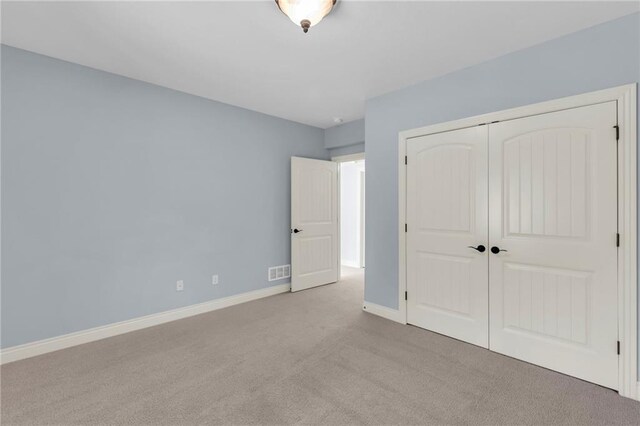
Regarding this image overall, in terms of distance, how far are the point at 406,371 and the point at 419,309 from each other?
37.7 inches

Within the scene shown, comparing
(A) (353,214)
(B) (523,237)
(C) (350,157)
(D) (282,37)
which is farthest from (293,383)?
(A) (353,214)

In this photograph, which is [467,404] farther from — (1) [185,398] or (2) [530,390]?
(1) [185,398]

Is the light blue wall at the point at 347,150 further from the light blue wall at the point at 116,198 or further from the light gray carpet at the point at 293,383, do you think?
the light gray carpet at the point at 293,383

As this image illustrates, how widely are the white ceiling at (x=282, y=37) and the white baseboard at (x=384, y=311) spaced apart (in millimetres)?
2526

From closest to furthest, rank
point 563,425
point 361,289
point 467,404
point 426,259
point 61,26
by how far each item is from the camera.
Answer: point 563,425
point 467,404
point 61,26
point 426,259
point 361,289

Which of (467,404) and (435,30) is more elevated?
(435,30)

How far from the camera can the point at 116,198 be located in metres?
3.02

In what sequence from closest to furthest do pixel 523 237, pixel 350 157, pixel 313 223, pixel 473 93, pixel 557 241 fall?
1. pixel 557 241
2. pixel 523 237
3. pixel 473 93
4. pixel 313 223
5. pixel 350 157

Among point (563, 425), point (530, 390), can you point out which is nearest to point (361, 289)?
point (530, 390)

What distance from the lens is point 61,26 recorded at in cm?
222

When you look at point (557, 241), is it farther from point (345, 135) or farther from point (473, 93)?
point (345, 135)

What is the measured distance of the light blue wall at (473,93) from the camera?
211 cm

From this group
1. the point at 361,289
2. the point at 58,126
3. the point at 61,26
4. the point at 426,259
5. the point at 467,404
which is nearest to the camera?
the point at 467,404

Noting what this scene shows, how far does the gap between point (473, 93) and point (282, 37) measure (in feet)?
5.96
